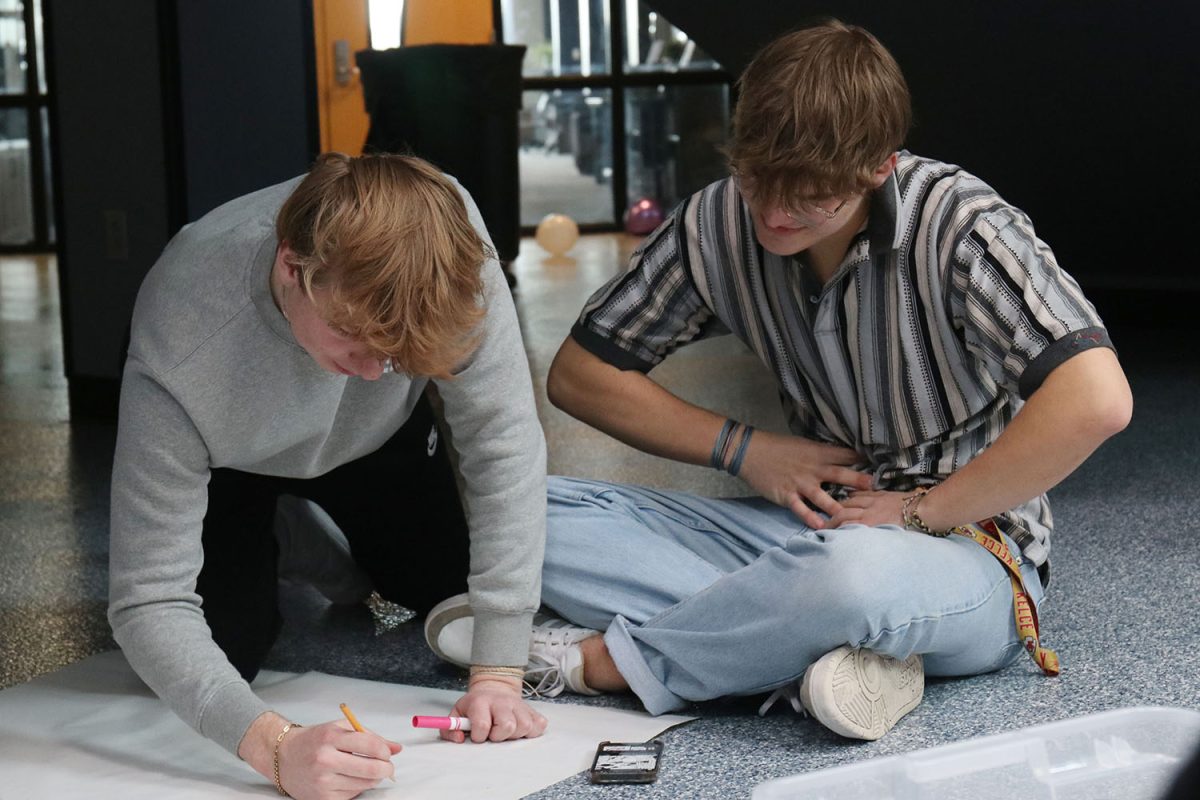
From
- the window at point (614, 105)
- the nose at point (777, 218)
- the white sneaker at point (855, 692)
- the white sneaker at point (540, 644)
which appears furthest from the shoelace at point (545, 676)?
the window at point (614, 105)

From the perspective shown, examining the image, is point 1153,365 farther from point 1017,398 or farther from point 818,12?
point 1017,398

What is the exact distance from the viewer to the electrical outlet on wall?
3045 mm

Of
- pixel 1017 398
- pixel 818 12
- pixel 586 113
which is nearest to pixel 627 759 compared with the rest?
pixel 1017 398

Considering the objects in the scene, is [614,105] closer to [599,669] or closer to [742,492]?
[742,492]

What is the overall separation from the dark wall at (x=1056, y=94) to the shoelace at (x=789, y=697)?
156 centimetres

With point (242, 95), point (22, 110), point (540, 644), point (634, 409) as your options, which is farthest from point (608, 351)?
point (22, 110)

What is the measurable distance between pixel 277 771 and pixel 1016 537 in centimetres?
75

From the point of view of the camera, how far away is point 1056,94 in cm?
290

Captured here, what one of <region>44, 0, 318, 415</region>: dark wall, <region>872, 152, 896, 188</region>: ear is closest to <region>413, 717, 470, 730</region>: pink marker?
<region>872, 152, 896, 188</region>: ear

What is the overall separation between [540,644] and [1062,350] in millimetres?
578

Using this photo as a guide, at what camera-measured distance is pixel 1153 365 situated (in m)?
3.28

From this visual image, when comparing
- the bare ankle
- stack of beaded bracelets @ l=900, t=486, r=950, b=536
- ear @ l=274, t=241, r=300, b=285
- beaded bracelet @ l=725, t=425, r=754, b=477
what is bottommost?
the bare ankle

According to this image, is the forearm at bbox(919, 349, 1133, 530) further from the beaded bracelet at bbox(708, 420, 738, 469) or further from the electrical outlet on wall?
Result: the electrical outlet on wall

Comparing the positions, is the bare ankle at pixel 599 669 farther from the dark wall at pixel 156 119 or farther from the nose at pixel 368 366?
the dark wall at pixel 156 119
